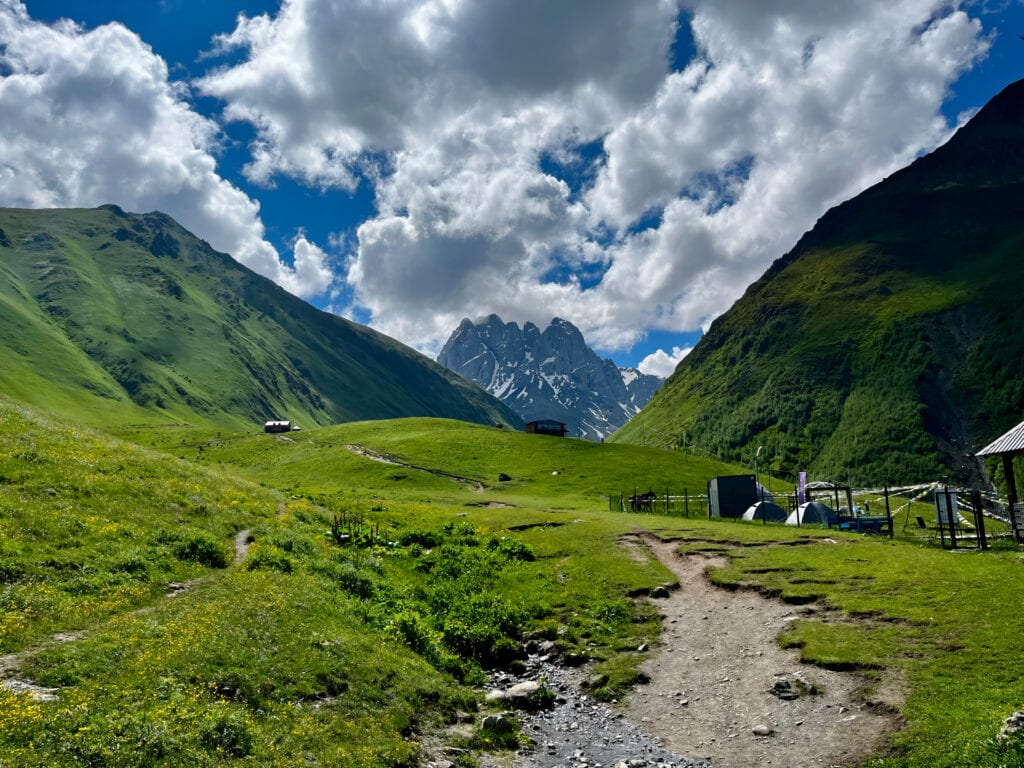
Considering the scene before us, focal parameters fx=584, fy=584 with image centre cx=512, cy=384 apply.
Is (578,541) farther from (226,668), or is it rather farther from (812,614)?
(226,668)

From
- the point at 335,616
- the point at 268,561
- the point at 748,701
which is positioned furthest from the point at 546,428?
the point at 748,701

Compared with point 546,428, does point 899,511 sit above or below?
below

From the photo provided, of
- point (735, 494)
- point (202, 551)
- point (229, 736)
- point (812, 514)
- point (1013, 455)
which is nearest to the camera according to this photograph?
point (229, 736)

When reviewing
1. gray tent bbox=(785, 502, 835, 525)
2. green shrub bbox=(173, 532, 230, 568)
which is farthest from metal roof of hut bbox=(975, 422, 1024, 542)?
green shrub bbox=(173, 532, 230, 568)

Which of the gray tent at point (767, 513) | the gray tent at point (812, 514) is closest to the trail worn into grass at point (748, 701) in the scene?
the gray tent at point (812, 514)

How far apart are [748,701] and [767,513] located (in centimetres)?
5707

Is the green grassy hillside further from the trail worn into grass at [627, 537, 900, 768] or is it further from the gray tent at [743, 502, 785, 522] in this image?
the trail worn into grass at [627, 537, 900, 768]

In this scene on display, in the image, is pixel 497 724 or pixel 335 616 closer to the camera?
pixel 497 724

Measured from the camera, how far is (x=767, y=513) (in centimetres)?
7088

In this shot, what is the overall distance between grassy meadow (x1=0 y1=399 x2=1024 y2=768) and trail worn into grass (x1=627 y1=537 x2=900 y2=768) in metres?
0.92

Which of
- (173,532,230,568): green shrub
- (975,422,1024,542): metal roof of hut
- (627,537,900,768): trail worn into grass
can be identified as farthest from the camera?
(975,422,1024,542): metal roof of hut

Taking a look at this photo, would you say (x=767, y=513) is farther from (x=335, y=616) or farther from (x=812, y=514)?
(x=335, y=616)

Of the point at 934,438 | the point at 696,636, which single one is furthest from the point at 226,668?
the point at 934,438

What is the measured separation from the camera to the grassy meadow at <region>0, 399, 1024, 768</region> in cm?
1341
